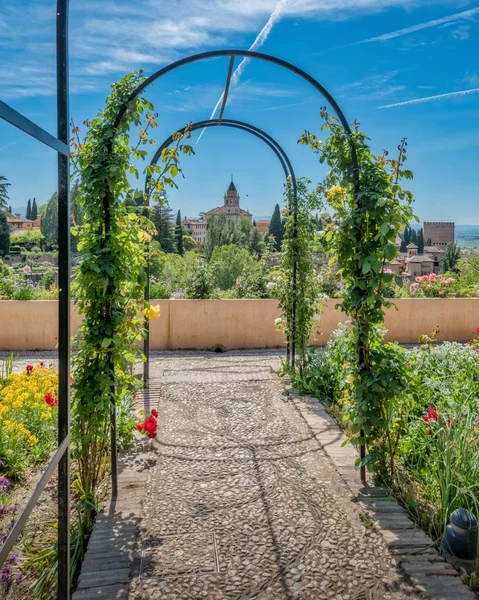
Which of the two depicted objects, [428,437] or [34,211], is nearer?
[34,211]

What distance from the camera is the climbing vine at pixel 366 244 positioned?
8.24 ft

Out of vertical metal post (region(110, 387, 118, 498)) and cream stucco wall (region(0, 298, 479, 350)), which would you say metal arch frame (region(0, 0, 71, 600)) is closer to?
vertical metal post (region(110, 387, 118, 498))

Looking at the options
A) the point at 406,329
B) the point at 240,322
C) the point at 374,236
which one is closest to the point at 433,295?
the point at 406,329

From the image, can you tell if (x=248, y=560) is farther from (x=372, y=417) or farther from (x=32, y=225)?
(x=32, y=225)

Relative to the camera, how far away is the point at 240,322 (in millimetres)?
6965

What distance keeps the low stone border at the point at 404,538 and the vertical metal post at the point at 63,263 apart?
4.49ft

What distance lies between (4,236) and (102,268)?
1332 mm

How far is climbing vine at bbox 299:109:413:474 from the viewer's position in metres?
2.51

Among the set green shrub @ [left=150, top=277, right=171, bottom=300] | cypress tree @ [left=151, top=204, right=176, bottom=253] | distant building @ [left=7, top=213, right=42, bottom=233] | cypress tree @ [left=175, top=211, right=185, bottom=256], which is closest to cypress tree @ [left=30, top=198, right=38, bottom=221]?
distant building @ [left=7, top=213, right=42, bottom=233]

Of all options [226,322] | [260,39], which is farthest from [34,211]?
[226,322]

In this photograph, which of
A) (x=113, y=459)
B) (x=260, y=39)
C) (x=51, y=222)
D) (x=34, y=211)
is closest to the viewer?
(x=34, y=211)

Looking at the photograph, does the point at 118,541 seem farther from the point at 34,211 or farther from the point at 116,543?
the point at 34,211

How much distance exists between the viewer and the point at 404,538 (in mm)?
2084

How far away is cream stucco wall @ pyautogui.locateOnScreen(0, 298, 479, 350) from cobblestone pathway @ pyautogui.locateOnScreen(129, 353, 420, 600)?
117 inches
